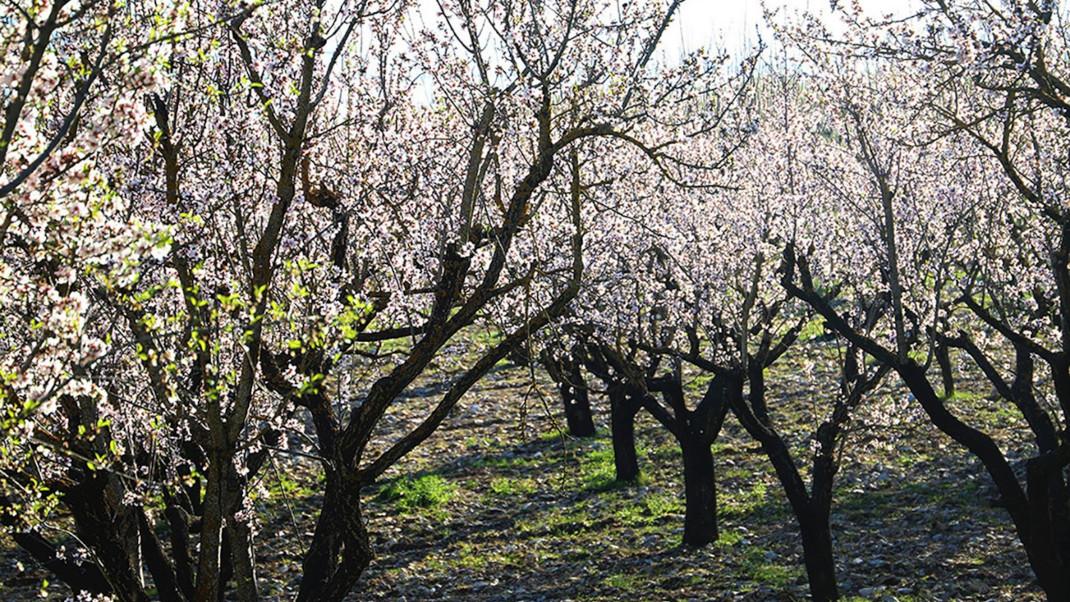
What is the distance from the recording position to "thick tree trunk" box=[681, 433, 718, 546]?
65.7 feet

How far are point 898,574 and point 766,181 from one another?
A: 8.24 meters

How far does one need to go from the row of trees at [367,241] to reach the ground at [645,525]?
112cm

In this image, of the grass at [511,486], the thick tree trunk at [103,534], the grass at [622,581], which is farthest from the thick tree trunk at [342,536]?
the grass at [511,486]

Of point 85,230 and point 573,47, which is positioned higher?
point 573,47

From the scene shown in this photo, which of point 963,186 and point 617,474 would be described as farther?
point 617,474

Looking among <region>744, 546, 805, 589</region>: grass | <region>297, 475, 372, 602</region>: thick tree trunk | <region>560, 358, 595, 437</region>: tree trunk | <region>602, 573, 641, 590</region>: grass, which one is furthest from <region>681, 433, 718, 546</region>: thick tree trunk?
<region>297, 475, 372, 602</region>: thick tree trunk

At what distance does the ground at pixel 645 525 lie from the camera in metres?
17.9

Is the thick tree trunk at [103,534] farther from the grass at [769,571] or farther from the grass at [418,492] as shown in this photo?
the grass at [418,492]

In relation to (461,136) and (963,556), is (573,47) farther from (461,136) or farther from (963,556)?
(963,556)

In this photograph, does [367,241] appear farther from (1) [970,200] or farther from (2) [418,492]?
(1) [970,200]

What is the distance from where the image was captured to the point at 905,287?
18469 mm

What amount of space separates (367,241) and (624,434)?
9876mm

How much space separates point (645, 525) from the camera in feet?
70.6

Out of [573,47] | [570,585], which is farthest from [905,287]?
[573,47]
